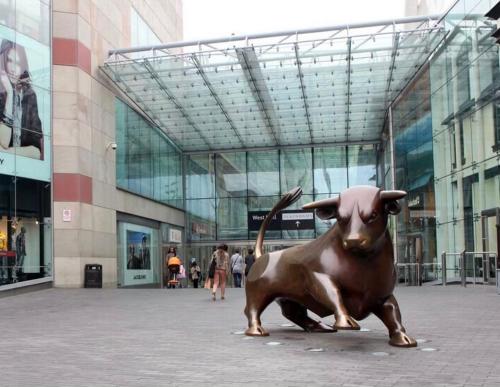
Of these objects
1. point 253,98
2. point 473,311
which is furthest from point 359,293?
point 253,98

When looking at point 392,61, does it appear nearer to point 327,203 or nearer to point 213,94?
point 213,94

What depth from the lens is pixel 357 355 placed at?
21.2ft

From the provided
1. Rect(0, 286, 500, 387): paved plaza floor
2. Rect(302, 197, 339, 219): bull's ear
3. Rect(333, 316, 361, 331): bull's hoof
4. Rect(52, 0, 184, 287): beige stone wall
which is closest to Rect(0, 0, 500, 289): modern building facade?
Rect(52, 0, 184, 287): beige stone wall

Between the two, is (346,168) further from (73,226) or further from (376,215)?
(376,215)

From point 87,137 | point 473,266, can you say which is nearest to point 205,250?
point 87,137

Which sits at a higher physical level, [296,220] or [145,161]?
[145,161]

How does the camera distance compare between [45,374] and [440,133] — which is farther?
[440,133]

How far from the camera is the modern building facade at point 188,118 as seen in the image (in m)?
20.2

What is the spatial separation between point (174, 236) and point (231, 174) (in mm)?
5531

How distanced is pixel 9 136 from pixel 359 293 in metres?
15.3

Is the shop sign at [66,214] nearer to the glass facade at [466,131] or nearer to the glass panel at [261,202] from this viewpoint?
the glass facade at [466,131]

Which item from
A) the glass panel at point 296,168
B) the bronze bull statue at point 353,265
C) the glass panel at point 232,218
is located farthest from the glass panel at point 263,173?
the bronze bull statue at point 353,265

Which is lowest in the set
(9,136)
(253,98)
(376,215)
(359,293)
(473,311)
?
(473,311)

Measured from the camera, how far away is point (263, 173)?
37094 millimetres
